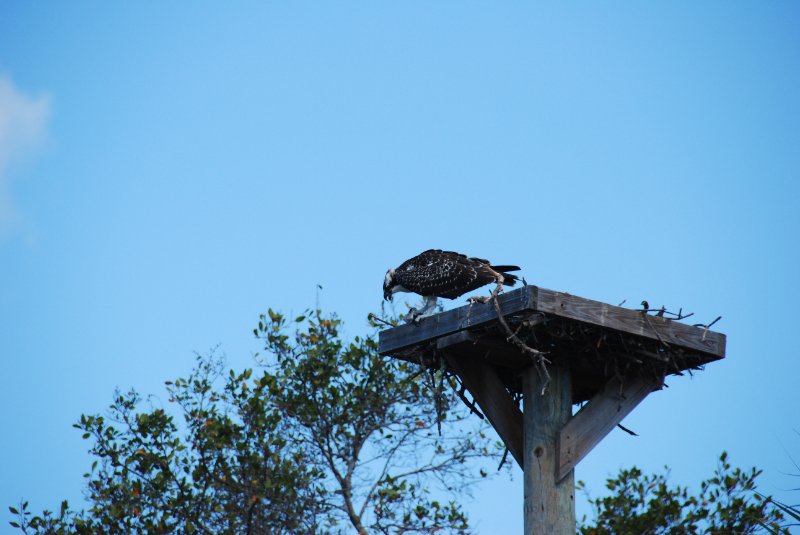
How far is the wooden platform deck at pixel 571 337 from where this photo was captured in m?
5.48

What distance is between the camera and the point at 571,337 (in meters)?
5.68

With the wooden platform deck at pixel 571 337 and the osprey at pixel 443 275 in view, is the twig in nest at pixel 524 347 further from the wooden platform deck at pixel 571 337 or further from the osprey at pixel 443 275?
the osprey at pixel 443 275

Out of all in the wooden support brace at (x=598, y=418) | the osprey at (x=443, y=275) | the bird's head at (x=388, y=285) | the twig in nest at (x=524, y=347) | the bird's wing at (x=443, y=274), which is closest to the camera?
the twig in nest at (x=524, y=347)

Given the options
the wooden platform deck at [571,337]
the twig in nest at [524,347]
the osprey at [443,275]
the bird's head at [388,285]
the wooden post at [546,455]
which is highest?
the bird's head at [388,285]

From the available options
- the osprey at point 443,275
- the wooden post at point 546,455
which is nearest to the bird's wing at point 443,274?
the osprey at point 443,275

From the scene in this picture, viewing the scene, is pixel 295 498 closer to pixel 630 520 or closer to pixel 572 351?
pixel 630 520

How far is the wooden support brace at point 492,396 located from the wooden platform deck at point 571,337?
0.16 feet

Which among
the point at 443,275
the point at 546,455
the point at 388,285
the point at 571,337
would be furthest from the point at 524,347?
the point at 388,285

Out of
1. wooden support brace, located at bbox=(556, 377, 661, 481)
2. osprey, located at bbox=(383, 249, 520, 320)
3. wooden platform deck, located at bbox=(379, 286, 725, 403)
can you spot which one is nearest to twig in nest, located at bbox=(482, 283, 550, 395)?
wooden platform deck, located at bbox=(379, 286, 725, 403)

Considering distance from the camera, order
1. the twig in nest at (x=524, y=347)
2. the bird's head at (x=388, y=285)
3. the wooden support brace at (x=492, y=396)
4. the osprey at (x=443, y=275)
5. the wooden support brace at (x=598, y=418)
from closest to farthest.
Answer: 1. the twig in nest at (x=524, y=347)
2. the wooden support brace at (x=598, y=418)
3. the wooden support brace at (x=492, y=396)
4. the osprey at (x=443, y=275)
5. the bird's head at (x=388, y=285)

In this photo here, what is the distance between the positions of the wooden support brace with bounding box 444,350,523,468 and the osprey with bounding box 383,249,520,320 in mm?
577

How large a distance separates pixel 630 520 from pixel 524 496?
4.49 m

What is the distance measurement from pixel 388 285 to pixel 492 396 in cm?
267

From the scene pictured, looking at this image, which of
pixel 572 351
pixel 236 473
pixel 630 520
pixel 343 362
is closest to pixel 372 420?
pixel 343 362
